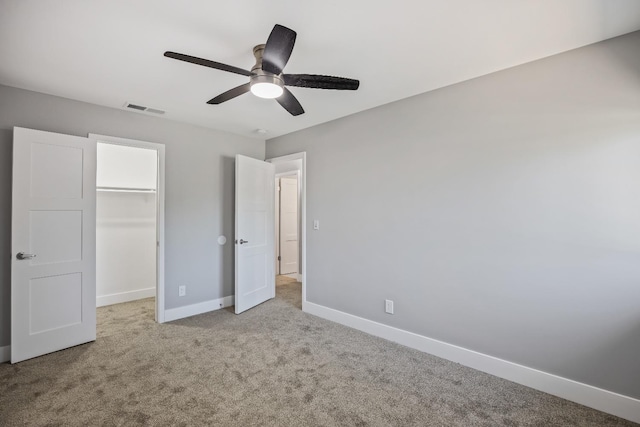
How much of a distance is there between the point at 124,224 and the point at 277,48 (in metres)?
4.03

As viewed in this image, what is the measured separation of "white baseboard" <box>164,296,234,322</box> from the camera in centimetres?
360

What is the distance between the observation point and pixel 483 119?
2486mm

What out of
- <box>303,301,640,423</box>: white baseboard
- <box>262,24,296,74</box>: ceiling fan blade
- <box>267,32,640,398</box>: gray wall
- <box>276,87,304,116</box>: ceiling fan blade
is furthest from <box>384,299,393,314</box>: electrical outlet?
<box>262,24,296,74</box>: ceiling fan blade

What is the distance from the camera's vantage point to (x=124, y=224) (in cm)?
441

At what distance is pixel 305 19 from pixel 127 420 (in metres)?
2.73

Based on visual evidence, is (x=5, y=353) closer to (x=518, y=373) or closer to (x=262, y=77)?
(x=262, y=77)

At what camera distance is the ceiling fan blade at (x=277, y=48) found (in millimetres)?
1513

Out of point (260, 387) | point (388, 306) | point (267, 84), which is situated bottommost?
point (260, 387)

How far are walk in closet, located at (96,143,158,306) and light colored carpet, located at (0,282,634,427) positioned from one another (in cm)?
135

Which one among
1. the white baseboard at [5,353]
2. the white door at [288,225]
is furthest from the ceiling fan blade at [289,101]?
the white door at [288,225]

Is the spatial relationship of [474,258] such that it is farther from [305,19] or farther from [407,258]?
[305,19]

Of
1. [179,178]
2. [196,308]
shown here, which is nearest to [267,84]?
[179,178]

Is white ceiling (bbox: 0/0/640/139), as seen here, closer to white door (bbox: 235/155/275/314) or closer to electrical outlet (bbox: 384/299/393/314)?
white door (bbox: 235/155/275/314)

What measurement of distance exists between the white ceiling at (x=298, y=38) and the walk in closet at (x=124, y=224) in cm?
170
